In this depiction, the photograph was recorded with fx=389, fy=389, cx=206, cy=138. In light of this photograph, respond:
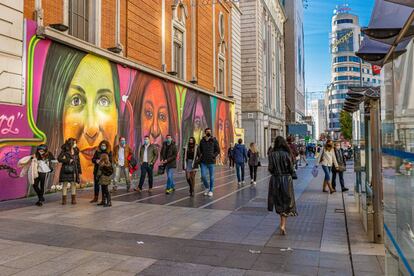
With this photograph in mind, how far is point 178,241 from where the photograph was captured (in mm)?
6121

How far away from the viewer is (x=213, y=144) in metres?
11.3

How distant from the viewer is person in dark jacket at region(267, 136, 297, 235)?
21.7 ft

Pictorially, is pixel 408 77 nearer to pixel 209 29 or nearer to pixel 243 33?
pixel 209 29

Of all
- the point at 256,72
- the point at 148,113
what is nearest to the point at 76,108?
the point at 148,113

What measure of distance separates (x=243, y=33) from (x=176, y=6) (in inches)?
913

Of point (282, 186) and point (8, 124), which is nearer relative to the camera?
point (282, 186)

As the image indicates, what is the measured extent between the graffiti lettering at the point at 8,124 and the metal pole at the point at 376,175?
883 cm

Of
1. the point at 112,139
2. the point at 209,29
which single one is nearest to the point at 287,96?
the point at 209,29

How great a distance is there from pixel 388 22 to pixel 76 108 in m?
11.7

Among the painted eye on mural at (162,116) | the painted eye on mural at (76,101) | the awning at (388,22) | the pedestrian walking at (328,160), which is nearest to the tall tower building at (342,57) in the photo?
the painted eye on mural at (162,116)

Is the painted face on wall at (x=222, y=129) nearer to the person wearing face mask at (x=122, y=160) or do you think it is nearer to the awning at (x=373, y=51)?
the person wearing face mask at (x=122, y=160)

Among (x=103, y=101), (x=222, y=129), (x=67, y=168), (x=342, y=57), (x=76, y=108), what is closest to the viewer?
(x=67, y=168)

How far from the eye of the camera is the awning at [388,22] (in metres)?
2.82

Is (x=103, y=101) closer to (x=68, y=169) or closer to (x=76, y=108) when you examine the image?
(x=76, y=108)
